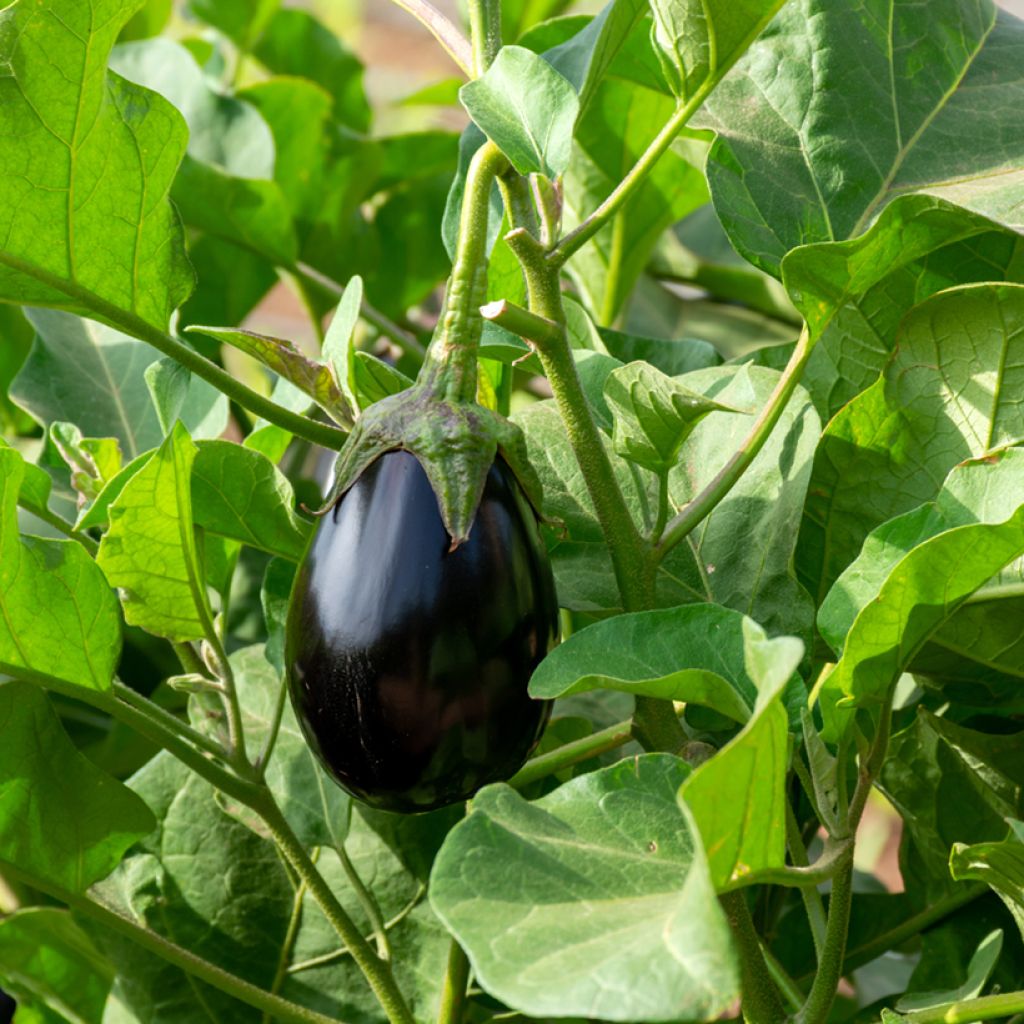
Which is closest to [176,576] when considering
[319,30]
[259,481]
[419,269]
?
[259,481]

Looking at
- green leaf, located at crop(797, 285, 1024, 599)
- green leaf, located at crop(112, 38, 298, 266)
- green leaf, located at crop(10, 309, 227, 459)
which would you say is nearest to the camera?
green leaf, located at crop(797, 285, 1024, 599)

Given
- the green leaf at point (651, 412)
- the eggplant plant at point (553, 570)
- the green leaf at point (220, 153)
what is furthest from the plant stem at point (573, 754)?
the green leaf at point (220, 153)

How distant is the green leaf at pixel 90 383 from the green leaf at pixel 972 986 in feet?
1.36

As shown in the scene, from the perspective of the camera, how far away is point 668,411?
471 mm

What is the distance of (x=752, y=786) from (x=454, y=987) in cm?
26

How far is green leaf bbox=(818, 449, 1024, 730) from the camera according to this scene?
420 mm

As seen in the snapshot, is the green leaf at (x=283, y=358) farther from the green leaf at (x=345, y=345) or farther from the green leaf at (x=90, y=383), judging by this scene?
the green leaf at (x=90, y=383)

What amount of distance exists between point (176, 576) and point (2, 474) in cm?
7

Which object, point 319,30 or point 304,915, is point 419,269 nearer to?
point 319,30

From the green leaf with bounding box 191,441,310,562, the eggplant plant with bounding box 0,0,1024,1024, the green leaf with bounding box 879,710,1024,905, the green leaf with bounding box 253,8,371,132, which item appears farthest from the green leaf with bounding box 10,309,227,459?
the green leaf with bounding box 253,8,371,132

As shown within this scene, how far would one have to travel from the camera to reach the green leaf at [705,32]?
1.53ft

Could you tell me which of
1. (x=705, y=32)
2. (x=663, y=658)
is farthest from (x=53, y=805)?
(x=705, y=32)

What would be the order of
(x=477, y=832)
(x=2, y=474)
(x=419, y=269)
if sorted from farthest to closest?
(x=419, y=269) → (x=2, y=474) → (x=477, y=832)

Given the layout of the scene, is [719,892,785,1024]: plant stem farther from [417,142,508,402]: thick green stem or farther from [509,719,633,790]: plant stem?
[417,142,508,402]: thick green stem
